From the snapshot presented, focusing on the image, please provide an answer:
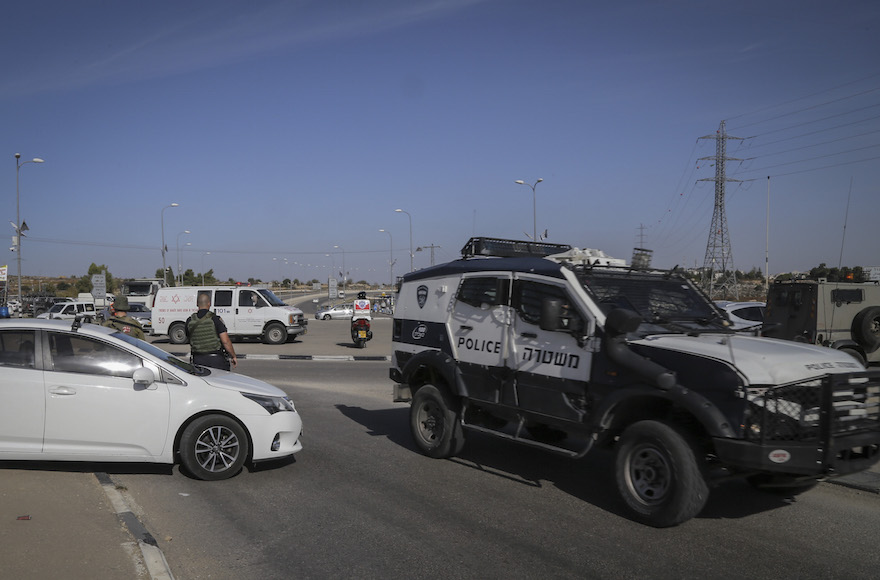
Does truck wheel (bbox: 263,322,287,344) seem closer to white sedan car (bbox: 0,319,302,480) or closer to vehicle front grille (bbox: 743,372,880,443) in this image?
white sedan car (bbox: 0,319,302,480)

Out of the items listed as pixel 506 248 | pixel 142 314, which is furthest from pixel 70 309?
pixel 506 248

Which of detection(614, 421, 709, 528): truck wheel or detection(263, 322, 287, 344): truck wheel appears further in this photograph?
detection(263, 322, 287, 344): truck wheel

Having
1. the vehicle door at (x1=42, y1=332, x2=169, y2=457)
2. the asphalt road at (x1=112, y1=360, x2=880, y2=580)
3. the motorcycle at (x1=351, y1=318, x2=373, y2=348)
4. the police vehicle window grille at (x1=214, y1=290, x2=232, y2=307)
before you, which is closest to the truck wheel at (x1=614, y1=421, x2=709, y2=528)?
the asphalt road at (x1=112, y1=360, x2=880, y2=580)

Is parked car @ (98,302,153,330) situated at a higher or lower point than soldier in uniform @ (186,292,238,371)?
lower

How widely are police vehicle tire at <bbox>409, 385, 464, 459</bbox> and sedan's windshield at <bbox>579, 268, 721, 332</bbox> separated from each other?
92.7 inches

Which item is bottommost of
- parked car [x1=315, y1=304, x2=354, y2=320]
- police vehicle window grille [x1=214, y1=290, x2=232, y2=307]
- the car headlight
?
parked car [x1=315, y1=304, x2=354, y2=320]

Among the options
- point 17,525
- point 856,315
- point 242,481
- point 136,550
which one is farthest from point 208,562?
point 856,315

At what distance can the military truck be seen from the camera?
1411 cm

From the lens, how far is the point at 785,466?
4.96m

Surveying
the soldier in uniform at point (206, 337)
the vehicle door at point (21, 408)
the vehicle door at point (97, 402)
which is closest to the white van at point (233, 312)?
the soldier in uniform at point (206, 337)

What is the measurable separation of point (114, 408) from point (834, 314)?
14145mm

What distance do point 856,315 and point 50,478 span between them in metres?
15.0

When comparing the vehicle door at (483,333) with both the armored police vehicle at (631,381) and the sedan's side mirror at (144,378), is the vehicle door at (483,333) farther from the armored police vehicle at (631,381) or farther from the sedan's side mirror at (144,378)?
the sedan's side mirror at (144,378)

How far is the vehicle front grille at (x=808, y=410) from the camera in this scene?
4.98 m
